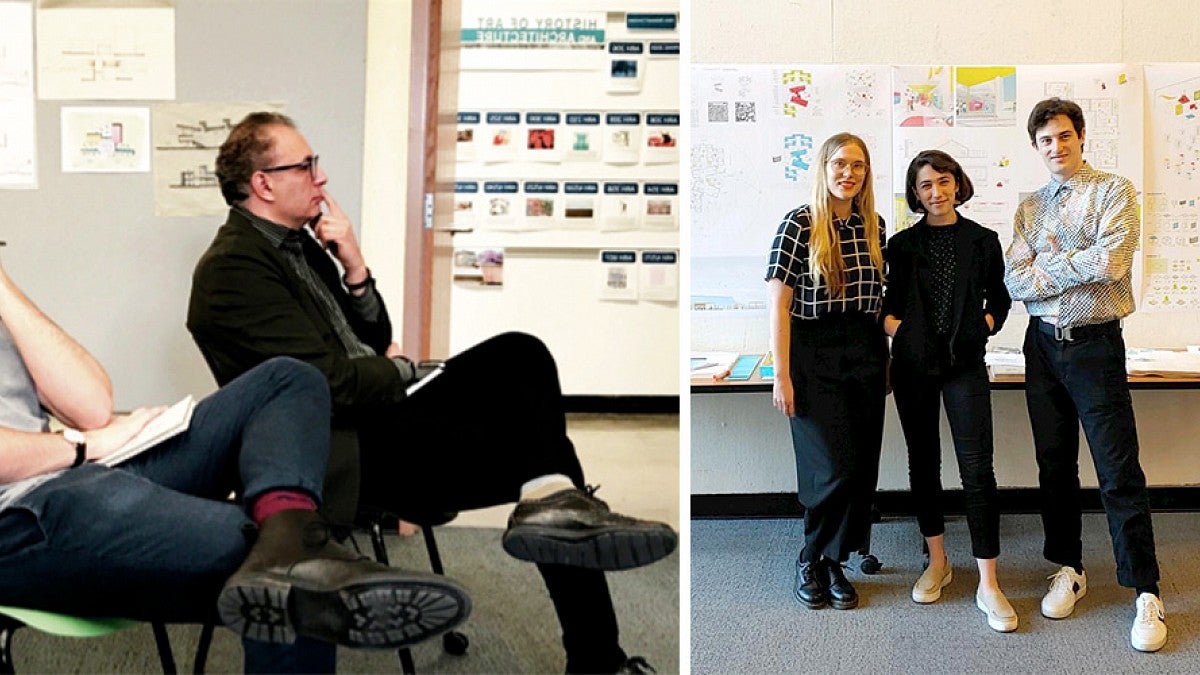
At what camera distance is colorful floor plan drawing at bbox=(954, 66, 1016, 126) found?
2682mm

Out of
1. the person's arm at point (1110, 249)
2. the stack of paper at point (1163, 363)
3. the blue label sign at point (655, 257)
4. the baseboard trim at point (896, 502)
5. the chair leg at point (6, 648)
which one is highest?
the person's arm at point (1110, 249)

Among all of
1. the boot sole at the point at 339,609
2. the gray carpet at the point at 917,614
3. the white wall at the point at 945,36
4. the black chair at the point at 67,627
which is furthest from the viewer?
the white wall at the point at 945,36

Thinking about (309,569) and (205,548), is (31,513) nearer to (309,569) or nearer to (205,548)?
(205,548)

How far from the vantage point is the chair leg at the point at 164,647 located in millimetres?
1223

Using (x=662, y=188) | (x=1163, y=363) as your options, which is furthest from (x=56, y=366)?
(x=1163, y=363)

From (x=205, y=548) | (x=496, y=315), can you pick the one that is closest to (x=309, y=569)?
(x=205, y=548)

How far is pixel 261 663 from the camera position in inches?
44.8

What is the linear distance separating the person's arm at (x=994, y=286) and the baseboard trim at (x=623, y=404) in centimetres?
130

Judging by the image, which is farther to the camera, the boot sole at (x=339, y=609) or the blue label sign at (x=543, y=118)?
the blue label sign at (x=543, y=118)

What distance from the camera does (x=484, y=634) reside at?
4.33ft

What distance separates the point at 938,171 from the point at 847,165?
0.22 metres

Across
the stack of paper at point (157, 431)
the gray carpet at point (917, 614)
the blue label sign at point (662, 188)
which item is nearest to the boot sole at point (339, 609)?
the stack of paper at point (157, 431)

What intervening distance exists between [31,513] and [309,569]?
320 millimetres

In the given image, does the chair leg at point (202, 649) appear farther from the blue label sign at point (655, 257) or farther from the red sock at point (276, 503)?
the blue label sign at point (655, 257)
